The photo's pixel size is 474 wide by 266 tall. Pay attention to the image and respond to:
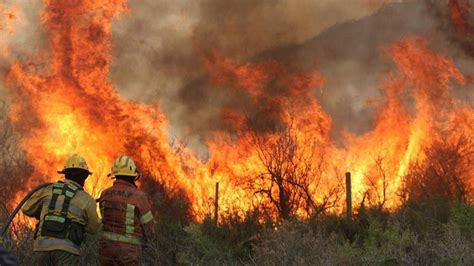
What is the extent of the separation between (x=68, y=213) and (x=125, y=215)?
0.67 metres

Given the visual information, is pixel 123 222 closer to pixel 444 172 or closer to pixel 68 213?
pixel 68 213

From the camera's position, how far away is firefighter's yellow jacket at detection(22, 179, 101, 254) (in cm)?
625

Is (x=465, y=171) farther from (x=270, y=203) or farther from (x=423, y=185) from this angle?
(x=270, y=203)

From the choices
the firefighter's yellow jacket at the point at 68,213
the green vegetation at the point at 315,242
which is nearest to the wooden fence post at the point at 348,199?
the green vegetation at the point at 315,242

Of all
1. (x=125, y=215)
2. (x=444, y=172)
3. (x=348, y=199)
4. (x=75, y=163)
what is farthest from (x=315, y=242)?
(x=444, y=172)

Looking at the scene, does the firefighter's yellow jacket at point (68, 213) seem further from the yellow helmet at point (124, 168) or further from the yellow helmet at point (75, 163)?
the yellow helmet at point (124, 168)

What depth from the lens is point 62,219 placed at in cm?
626

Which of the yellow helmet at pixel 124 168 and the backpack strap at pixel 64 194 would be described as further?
the yellow helmet at pixel 124 168

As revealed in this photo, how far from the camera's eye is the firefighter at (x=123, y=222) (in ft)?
20.9

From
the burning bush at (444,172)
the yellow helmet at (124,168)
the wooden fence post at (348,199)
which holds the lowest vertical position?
the yellow helmet at (124,168)

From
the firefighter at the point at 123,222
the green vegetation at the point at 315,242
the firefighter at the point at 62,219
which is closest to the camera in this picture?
the firefighter at the point at 62,219

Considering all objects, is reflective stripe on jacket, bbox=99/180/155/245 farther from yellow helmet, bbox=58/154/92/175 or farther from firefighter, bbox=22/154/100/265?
yellow helmet, bbox=58/154/92/175

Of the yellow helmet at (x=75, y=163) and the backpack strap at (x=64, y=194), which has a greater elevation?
the yellow helmet at (x=75, y=163)

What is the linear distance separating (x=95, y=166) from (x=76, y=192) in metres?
13.8
